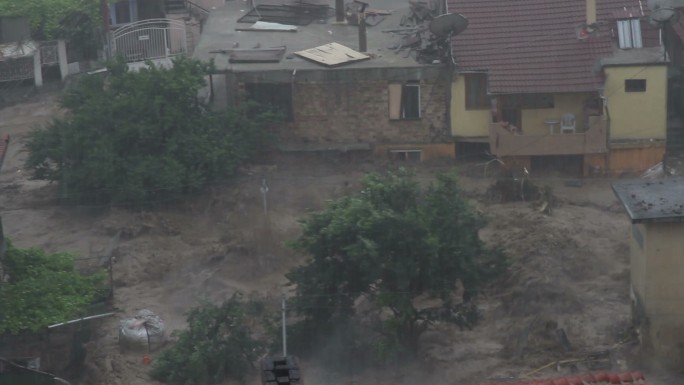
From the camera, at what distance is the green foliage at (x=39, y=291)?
2039cm

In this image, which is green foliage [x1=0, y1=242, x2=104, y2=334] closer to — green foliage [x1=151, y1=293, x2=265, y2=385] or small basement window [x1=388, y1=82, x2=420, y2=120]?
green foliage [x1=151, y1=293, x2=265, y2=385]

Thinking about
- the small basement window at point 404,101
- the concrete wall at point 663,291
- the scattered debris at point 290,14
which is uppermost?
the scattered debris at point 290,14

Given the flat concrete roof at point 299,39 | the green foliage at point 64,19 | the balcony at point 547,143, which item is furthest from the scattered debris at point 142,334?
the green foliage at point 64,19

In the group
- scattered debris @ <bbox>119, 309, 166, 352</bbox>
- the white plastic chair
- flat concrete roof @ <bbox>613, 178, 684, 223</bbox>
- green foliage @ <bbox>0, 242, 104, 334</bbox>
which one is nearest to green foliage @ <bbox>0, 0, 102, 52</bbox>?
the white plastic chair

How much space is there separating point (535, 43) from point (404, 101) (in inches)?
120

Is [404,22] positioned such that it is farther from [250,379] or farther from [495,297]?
[250,379]

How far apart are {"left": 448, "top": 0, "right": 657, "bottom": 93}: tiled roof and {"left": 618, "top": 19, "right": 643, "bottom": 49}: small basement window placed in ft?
0.44

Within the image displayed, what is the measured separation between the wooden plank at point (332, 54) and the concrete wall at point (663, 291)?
11.2m

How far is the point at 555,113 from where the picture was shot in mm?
30250

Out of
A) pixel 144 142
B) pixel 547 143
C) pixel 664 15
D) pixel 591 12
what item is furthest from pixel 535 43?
pixel 144 142

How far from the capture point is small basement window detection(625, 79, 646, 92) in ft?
96.7

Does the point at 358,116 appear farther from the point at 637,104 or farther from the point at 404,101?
the point at 637,104

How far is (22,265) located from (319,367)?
4845 millimetres

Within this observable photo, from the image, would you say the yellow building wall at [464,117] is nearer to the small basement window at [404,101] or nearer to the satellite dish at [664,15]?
the small basement window at [404,101]
